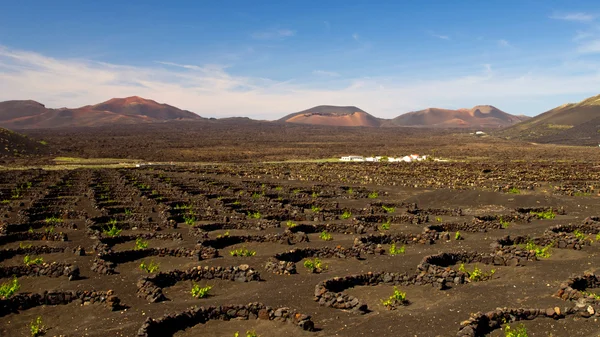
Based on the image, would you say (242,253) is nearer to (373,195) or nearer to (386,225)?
(386,225)

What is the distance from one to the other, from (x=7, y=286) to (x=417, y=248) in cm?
1773

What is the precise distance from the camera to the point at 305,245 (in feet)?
80.6

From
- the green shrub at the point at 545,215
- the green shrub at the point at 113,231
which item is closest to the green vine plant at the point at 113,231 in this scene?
the green shrub at the point at 113,231

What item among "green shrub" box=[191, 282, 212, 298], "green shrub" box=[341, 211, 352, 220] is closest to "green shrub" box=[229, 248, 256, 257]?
"green shrub" box=[191, 282, 212, 298]

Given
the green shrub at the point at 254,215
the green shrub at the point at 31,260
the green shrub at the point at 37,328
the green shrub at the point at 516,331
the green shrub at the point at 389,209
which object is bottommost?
the green shrub at the point at 31,260

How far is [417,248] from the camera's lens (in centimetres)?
2384

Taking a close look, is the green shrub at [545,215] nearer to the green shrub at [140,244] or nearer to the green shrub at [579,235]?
the green shrub at [579,235]

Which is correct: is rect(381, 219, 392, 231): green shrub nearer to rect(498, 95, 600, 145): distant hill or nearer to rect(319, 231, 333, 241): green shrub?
rect(319, 231, 333, 241): green shrub

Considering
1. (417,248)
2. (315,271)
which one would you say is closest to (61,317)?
(315,271)

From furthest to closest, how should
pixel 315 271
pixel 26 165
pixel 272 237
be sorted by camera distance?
pixel 26 165
pixel 272 237
pixel 315 271

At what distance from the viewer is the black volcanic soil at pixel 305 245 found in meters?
14.4

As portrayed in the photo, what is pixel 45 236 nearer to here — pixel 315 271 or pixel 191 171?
pixel 315 271

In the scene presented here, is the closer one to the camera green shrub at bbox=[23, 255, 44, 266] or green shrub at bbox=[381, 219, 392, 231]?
green shrub at bbox=[23, 255, 44, 266]

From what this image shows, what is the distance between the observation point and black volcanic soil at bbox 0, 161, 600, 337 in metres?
14.4
